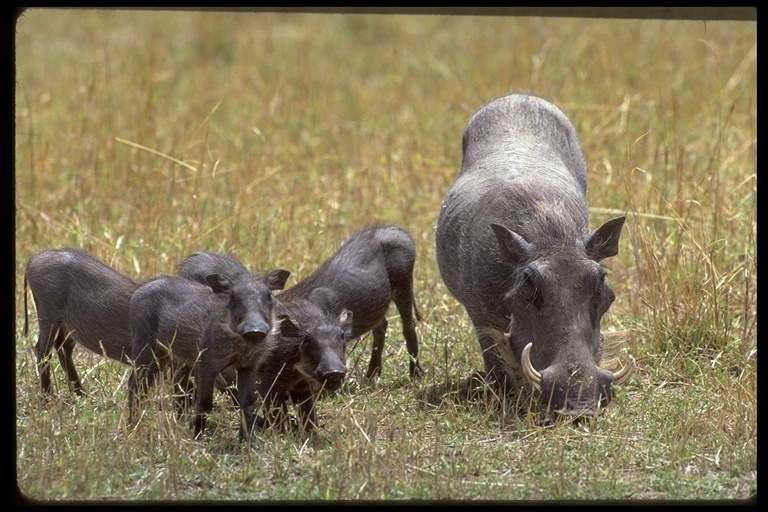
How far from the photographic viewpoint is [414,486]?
3988 mm

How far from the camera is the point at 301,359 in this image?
452 centimetres

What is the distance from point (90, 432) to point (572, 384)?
1.73m

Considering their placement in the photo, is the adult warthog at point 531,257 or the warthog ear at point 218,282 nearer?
the warthog ear at point 218,282

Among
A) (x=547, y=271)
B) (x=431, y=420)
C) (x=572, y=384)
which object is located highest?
(x=547, y=271)

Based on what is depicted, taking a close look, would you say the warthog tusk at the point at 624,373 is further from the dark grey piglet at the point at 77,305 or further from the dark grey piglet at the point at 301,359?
the dark grey piglet at the point at 77,305

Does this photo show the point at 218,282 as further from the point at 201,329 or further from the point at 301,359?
the point at 301,359

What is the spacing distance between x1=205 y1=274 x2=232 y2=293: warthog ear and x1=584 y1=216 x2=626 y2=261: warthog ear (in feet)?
4.58

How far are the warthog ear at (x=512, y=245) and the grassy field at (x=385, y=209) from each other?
576 mm

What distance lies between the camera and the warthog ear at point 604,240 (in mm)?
4824

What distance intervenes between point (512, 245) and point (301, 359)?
36.9 inches

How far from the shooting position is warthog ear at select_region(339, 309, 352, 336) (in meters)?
4.60

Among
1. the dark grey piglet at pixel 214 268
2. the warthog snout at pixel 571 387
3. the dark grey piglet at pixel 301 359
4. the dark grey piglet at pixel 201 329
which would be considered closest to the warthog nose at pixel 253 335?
the dark grey piglet at pixel 201 329
